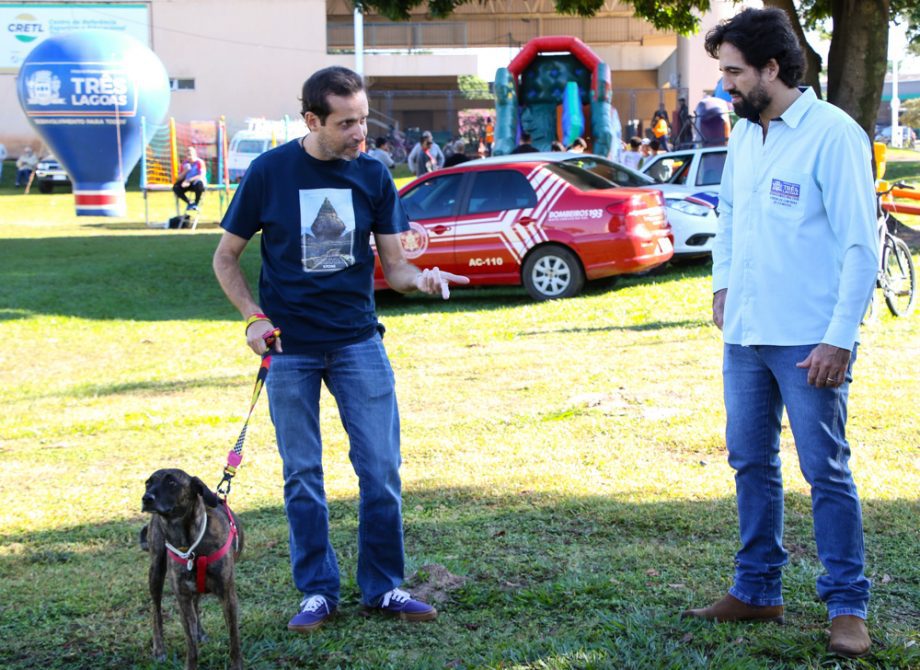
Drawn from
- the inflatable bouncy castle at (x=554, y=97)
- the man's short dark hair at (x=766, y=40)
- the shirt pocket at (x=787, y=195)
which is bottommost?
the shirt pocket at (x=787, y=195)

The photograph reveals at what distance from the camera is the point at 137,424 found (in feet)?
28.4

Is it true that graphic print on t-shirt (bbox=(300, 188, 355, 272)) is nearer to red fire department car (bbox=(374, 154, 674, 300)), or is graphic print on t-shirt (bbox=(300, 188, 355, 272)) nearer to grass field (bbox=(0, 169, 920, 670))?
grass field (bbox=(0, 169, 920, 670))

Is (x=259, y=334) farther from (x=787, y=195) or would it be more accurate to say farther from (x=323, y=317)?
(x=787, y=195)

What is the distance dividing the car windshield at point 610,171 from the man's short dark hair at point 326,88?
10452 millimetres

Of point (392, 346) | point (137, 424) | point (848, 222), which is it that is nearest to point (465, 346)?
point (392, 346)

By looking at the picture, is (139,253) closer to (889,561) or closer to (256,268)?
(256,268)

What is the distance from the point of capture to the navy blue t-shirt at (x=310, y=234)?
4273mm

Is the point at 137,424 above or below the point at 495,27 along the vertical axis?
below

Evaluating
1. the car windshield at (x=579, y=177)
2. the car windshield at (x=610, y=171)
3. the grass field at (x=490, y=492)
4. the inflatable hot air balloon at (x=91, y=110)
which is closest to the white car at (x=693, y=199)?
the car windshield at (x=610, y=171)

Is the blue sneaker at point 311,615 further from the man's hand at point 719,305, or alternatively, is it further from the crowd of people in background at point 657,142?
the crowd of people in background at point 657,142

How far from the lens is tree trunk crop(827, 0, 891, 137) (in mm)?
15820

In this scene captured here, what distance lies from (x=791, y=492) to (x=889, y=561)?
3.63 feet

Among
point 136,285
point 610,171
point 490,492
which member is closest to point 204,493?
point 490,492

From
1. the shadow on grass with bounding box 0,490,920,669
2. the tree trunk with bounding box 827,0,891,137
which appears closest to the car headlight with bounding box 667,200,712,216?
the tree trunk with bounding box 827,0,891,137
